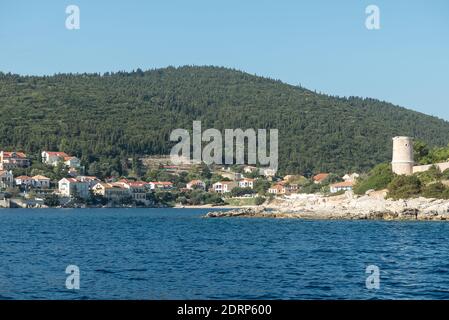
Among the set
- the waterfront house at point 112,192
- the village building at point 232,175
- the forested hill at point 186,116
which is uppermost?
the forested hill at point 186,116

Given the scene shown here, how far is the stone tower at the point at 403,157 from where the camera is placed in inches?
2136

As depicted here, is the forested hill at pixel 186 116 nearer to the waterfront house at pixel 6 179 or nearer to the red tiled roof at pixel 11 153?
the red tiled roof at pixel 11 153

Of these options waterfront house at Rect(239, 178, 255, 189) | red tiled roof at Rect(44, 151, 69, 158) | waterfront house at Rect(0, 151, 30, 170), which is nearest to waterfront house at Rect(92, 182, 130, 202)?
red tiled roof at Rect(44, 151, 69, 158)

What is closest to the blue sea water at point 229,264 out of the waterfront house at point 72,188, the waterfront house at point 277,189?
the waterfront house at point 72,188

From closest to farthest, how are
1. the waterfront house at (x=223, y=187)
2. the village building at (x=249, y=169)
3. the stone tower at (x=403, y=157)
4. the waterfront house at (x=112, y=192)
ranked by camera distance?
the stone tower at (x=403, y=157) → the waterfront house at (x=112, y=192) → the waterfront house at (x=223, y=187) → the village building at (x=249, y=169)

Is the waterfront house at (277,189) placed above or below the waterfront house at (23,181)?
below

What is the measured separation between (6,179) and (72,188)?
7.91 meters

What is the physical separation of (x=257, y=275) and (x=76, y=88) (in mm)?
132794

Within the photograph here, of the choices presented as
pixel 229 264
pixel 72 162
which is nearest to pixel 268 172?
pixel 72 162

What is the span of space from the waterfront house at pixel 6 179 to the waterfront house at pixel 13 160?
16.1 feet

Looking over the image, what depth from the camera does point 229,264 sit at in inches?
838

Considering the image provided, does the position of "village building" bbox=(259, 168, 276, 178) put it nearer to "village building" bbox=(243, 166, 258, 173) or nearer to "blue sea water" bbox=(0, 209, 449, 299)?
"village building" bbox=(243, 166, 258, 173)
